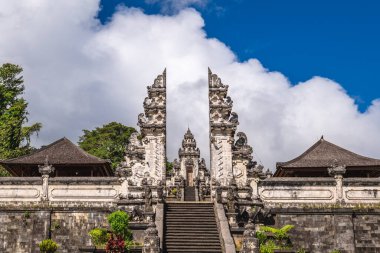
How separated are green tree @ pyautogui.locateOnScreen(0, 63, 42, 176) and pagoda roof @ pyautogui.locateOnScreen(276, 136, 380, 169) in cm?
1893

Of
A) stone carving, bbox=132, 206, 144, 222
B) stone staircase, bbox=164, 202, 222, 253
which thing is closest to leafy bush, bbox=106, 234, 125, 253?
stone staircase, bbox=164, 202, 222, 253

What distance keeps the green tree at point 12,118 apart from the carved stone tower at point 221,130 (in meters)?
17.2

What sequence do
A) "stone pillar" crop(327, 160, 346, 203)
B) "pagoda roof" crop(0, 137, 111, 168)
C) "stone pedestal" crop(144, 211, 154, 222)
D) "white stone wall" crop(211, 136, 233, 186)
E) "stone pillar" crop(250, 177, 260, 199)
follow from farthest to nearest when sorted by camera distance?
"pagoda roof" crop(0, 137, 111, 168), "white stone wall" crop(211, 136, 233, 186), "stone pillar" crop(250, 177, 260, 199), "stone pillar" crop(327, 160, 346, 203), "stone pedestal" crop(144, 211, 154, 222)

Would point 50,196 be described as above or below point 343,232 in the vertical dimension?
above

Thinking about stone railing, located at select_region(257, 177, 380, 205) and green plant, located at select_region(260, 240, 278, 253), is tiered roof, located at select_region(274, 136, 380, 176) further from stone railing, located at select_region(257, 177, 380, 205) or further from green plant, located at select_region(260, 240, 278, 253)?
green plant, located at select_region(260, 240, 278, 253)

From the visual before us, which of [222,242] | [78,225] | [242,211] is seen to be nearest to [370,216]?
[242,211]

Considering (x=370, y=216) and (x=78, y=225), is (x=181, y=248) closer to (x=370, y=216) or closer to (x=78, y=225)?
(x=78, y=225)

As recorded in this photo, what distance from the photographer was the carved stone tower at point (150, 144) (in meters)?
27.1

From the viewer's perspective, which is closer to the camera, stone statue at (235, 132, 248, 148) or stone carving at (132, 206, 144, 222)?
stone carving at (132, 206, 144, 222)

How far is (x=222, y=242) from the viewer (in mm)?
20172

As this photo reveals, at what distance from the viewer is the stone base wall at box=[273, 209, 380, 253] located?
24547mm

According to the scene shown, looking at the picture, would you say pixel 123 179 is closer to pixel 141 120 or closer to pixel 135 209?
pixel 135 209

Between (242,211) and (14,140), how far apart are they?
2136 cm

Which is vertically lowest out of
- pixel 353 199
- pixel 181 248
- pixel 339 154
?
pixel 181 248
